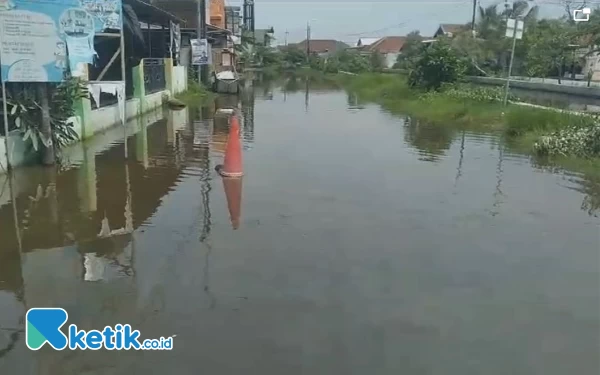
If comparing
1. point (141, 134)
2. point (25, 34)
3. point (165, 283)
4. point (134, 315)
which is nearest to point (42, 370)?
point (134, 315)

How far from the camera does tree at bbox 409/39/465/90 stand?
2484cm

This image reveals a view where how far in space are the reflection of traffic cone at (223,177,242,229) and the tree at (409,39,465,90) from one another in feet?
57.0

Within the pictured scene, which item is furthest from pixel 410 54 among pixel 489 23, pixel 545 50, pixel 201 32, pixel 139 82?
pixel 139 82

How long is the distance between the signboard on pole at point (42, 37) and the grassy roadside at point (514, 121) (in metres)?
8.67

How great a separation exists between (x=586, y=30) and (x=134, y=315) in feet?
47.6

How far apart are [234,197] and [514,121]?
30.4ft

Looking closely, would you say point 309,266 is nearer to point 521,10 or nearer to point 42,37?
point 42,37

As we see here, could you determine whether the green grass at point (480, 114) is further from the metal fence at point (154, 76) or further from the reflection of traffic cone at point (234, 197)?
the metal fence at point (154, 76)

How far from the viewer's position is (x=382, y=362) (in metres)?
4.09

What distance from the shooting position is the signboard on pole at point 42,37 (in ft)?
28.6

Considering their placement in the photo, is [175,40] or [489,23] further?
[489,23]

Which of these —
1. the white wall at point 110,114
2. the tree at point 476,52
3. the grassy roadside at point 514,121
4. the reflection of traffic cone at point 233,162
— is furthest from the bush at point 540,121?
the tree at point 476,52

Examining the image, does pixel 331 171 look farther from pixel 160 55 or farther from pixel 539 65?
pixel 539 65

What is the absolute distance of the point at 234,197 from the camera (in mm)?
8406
